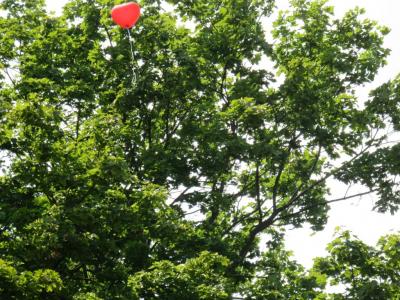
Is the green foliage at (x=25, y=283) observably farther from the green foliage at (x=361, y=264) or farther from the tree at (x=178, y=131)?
the green foliage at (x=361, y=264)

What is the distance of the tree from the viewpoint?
12000 mm

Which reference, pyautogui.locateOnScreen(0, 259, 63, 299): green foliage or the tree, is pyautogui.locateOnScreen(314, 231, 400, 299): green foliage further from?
pyautogui.locateOnScreen(0, 259, 63, 299): green foliage

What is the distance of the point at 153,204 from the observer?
1252cm

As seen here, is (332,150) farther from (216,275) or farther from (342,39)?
(216,275)

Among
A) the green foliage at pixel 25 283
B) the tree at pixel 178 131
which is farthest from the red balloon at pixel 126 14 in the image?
the green foliage at pixel 25 283

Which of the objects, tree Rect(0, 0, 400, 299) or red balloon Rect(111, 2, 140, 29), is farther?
red balloon Rect(111, 2, 140, 29)

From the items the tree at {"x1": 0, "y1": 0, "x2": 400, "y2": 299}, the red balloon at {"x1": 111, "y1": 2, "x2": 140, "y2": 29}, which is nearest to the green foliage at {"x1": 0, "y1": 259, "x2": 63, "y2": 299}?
the tree at {"x1": 0, "y1": 0, "x2": 400, "y2": 299}

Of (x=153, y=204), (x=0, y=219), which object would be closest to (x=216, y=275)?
(x=153, y=204)

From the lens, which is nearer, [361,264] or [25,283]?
[25,283]

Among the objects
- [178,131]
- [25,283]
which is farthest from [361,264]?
[25,283]

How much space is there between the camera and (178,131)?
16562 mm

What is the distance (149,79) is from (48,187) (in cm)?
550

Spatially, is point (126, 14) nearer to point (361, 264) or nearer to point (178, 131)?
point (178, 131)

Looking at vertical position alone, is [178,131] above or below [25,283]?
above
